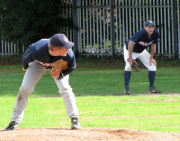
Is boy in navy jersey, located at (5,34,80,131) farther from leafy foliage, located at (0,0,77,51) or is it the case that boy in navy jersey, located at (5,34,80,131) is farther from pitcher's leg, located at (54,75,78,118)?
leafy foliage, located at (0,0,77,51)

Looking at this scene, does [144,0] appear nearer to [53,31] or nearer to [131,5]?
[131,5]

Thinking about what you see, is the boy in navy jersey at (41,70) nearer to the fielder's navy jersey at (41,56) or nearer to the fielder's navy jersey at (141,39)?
the fielder's navy jersey at (41,56)

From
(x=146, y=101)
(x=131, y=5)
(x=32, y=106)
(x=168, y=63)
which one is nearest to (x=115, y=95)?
(x=146, y=101)

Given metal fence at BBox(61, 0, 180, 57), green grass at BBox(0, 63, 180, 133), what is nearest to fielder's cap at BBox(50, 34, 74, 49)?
green grass at BBox(0, 63, 180, 133)

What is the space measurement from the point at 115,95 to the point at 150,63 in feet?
4.25

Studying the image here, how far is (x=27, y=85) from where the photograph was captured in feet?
18.0

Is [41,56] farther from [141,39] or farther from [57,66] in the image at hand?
[141,39]

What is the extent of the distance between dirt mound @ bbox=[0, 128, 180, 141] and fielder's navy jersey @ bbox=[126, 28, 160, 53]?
4.54m

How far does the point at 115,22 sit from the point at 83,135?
1473 cm

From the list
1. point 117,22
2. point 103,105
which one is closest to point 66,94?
point 103,105

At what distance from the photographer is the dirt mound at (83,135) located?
4.83 metres

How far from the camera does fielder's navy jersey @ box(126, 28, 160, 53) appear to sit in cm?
951

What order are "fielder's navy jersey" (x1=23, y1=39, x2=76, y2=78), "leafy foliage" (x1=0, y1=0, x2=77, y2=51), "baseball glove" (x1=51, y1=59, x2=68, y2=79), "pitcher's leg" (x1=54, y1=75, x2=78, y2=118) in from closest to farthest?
"fielder's navy jersey" (x1=23, y1=39, x2=76, y2=78) → "baseball glove" (x1=51, y1=59, x2=68, y2=79) → "pitcher's leg" (x1=54, y1=75, x2=78, y2=118) → "leafy foliage" (x1=0, y1=0, x2=77, y2=51)

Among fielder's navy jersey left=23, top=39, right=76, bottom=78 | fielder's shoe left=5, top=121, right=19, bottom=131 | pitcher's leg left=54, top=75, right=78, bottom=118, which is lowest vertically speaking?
fielder's shoe left=5, top=121, right=19, bottom=131
